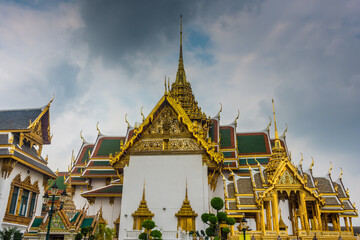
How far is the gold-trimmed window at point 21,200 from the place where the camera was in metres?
13.9

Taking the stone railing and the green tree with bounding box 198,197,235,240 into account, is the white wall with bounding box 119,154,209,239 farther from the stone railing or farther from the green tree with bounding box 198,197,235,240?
the green tree with bounding box 198,197,235,240

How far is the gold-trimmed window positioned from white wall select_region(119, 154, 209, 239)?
480 centimetres

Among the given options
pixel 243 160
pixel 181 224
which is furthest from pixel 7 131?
pixel 243 160

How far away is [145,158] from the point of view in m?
14.7

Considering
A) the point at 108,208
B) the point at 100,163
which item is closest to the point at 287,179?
the point at 108,208

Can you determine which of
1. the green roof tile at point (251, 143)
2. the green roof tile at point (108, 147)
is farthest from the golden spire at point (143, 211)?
the green roof tile at point (251, 143)

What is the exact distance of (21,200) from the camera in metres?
14.7

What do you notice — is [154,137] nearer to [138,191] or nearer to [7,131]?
[138,191]

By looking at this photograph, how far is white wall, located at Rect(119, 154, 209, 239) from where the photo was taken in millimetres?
13523

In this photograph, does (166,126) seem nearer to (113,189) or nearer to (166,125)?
(166,125)

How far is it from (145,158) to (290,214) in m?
6.77

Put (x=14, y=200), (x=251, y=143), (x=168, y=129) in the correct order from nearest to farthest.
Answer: (x=14, y=200)
(x=168, y=129)
(x=251, y=143)

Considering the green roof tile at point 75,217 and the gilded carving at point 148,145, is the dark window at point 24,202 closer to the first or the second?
the green roof tile at point 75,217

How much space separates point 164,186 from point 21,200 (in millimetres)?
6753
